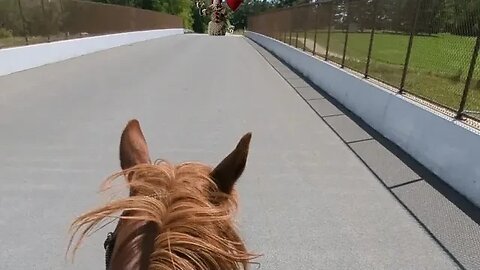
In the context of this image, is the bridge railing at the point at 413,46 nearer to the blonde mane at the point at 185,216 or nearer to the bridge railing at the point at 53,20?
the blonde mane at the point at 185,216

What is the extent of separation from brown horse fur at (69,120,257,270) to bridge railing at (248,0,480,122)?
4.91m

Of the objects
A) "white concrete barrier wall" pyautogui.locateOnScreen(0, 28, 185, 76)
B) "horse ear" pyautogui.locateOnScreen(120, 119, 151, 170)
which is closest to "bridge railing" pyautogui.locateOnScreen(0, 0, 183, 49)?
"white concrete barrier wall" pyautogui.locateOnScreen(0, 28, 185, 76)

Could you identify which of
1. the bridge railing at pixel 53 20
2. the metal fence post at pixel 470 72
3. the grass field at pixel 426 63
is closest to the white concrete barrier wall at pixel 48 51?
the bridge railing at pixel 53 20

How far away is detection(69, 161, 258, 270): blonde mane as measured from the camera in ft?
3.49

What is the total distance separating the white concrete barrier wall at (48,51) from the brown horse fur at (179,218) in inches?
506

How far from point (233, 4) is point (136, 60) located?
15058 mm

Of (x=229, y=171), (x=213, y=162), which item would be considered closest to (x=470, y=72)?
(x=213, y=162)

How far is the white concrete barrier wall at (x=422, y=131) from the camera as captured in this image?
180 inches

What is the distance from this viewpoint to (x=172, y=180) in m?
1.26

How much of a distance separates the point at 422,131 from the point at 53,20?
1651cm

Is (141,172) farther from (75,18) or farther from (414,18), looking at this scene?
(75,18)

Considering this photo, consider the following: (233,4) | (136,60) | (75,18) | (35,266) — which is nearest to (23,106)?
(35,266)

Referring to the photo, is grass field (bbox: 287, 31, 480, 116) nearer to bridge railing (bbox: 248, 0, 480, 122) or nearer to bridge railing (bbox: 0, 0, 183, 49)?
bridge railing (bbox: 248, 0, 480, 122)

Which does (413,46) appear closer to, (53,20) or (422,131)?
(422,131)
